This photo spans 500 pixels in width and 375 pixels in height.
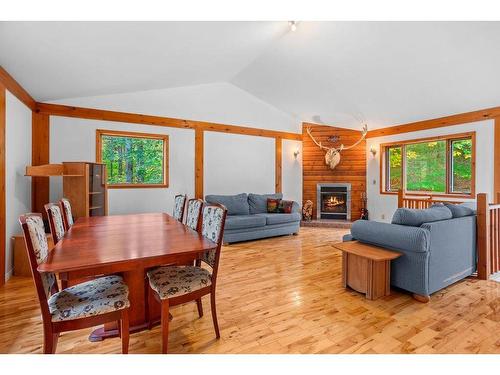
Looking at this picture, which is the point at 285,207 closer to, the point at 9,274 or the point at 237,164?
the point at 237,164

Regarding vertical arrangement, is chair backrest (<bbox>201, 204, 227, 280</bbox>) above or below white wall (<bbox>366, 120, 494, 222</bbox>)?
below

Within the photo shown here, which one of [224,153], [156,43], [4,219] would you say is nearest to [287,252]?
[224,153]

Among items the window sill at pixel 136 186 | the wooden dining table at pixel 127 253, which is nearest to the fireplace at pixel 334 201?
the window sill at pixel 136 186

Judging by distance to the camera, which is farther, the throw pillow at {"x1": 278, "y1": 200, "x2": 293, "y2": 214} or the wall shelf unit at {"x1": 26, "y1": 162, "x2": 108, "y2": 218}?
the throw pillow at {"x1": 278, "y1": 200, "x2": 293, "y2": 214}

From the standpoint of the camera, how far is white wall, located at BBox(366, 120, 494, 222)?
170 inches

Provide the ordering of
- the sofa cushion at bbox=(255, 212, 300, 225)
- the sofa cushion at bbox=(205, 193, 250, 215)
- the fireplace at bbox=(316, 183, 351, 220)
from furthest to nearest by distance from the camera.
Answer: the fireplace at bbox=(316, 183, 351, 220), the sofa cushion at bbox=(205, 193, 250, 215), the sofa cushion at bbox=(255, 212, 300, 225)

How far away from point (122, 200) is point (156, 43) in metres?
2.88

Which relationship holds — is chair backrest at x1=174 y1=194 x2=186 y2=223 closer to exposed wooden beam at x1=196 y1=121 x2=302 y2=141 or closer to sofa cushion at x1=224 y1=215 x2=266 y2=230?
sofa cushion at x1=224 y1=215 x2=266 y2=230

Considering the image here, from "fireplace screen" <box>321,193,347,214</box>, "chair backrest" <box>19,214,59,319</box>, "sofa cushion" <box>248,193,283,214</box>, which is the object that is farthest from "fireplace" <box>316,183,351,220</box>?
"chair backrest" <box>19,214,59,319</box>

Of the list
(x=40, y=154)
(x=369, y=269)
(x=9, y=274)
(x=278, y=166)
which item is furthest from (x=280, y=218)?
(x=40, y=154)

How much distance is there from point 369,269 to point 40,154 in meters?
4.92

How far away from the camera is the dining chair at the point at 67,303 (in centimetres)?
140

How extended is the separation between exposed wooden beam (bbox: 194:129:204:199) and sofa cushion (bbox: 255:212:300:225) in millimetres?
1476
